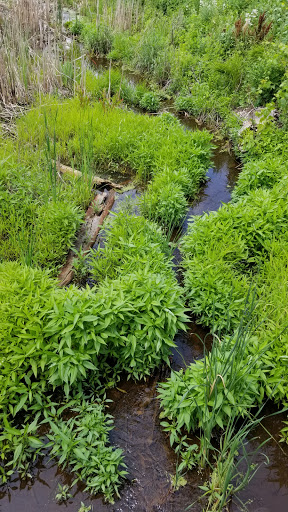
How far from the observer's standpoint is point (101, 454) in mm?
2410

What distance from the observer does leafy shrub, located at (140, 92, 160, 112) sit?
782 cm

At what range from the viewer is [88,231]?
449cm

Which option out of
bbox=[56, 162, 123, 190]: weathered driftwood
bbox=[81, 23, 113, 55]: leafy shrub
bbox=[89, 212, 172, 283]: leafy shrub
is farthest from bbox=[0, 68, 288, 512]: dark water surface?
bbox=[81, 23, 113, 55]: leafy shrub

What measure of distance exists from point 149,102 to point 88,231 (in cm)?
453

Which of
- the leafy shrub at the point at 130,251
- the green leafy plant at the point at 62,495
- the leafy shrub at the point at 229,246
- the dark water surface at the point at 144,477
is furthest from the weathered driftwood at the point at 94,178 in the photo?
the green leafy plant at the point at 62,495

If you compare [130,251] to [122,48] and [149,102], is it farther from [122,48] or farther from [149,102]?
[122,48]

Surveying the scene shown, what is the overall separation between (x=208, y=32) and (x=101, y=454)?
1025cm

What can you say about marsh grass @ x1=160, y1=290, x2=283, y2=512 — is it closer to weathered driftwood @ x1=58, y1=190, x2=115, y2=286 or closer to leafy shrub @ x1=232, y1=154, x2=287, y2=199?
weathered driftwood @ x1=58, y1=190, x2=115, y2=286

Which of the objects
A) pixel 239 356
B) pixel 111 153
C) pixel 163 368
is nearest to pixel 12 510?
pixel 163 368

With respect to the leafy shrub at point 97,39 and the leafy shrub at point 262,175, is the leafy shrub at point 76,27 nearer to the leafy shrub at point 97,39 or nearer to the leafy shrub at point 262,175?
the leafy shrub at point 97,39

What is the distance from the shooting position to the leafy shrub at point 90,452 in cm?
235

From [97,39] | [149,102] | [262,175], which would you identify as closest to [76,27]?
[97,39]

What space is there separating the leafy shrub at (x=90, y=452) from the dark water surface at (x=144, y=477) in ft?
0.27

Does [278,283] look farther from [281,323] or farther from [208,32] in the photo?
[208,32]
